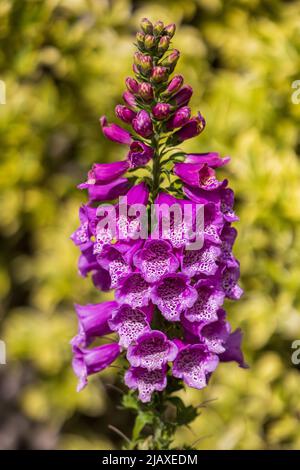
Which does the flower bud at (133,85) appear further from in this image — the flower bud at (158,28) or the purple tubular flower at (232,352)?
the purple tubular flower at (232,352)

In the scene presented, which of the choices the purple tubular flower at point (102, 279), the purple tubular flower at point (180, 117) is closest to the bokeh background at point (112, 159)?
the purple tubular flower at point (102, 279)

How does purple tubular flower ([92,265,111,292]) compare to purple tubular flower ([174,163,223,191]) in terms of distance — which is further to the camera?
purple tubular flower ([92,265,111,292])

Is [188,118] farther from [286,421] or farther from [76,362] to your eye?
[286,421]

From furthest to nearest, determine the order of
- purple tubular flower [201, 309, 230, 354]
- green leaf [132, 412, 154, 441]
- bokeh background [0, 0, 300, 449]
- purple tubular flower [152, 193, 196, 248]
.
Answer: bokeh background [0, 0, 300, 449], green leaf [132, 412, 154, 441], purple tubular flower [201, 309, 230, 354], purple tubular flower [152, 193, 196, 248]

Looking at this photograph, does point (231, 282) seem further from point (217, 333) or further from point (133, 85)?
point (133, 85)

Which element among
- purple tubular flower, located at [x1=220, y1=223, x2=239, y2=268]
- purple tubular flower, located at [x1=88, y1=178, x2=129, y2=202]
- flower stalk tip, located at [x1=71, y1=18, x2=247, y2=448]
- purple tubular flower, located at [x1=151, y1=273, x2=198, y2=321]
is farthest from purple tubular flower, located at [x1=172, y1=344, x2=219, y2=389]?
purple tubular flower, located at [x1=88, y1=178, x2=129, y2=202]

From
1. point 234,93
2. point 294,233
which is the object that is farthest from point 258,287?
point 234,93

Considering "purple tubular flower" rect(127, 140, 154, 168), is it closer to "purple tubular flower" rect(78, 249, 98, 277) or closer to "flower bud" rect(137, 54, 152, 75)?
"flower bud" rect(137, 54, 152, 75)

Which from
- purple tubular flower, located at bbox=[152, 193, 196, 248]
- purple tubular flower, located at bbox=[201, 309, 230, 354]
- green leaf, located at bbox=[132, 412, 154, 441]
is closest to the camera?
purple tubular flower, located at bbox=[152, 193, 196, 248]
